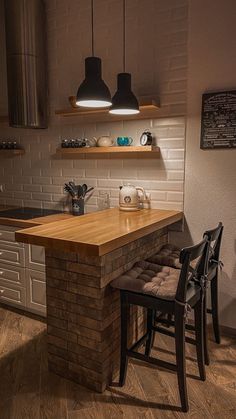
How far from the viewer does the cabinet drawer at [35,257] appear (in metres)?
2.65

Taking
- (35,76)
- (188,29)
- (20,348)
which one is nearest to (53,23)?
(35,76)

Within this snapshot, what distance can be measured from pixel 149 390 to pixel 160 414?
189 millimetres

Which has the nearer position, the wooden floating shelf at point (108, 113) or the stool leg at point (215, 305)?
the stool leg at point (215, 305)

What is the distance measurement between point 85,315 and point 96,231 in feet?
1.63

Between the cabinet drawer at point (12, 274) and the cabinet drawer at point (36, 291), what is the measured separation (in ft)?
0.23

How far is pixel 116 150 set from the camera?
2693mm

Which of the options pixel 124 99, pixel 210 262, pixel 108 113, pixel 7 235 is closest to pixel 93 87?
pixel 124 99

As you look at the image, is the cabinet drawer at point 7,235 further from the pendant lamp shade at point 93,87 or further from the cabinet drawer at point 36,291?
the pendant lamp shade at point 93,87

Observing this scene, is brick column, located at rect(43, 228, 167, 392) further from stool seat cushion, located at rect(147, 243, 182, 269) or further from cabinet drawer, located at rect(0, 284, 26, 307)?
cabinet drawer, located at rect(0, 284, 26, 307)

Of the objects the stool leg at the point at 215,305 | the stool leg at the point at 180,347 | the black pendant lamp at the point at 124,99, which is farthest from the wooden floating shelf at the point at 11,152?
the stool leg at the point at 180,347

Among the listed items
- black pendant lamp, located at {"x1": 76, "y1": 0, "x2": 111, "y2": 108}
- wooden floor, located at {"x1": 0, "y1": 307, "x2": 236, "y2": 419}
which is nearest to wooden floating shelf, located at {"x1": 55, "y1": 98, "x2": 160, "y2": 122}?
black pendant lamp, located at {"x1": 76, "y1": 0, "x2": 111, "y2": 108}

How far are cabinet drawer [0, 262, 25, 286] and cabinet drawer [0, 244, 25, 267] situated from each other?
1.8 inches

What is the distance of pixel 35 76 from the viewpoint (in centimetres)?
301

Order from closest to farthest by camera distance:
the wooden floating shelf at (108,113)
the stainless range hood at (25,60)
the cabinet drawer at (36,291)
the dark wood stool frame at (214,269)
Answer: the dark wood stool frame at (214,269), the wooden floating shelf at (108,113), the cabinet drawer at (36,291), the stainless range hood at (25,60)
